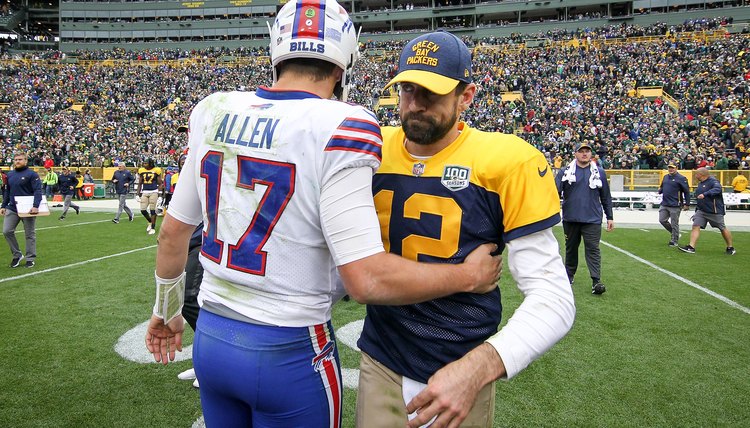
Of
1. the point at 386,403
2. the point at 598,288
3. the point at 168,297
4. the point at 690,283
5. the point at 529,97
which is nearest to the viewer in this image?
the point at 386,403

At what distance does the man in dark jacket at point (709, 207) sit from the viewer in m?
10.5

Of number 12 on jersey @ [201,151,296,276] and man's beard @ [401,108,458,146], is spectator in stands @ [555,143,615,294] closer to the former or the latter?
man's beard @ [401,108,458,146]

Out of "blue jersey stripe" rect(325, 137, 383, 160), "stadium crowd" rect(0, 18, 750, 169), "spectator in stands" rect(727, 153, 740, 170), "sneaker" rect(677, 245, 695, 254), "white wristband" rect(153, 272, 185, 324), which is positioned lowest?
"sneaker" rect(677, 245, 695, 254)

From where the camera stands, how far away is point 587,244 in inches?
Result: 282

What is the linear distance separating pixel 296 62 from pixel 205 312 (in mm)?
959

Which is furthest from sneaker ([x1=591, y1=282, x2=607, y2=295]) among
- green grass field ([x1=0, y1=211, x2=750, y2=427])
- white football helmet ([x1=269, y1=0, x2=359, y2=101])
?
white football helmet ([x1=269, y1=0, x2=359, y2=101])

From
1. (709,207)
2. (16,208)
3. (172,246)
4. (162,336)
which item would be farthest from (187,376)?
(709,207)

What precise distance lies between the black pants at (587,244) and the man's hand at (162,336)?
638cm

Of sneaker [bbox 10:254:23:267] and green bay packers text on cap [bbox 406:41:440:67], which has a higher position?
green bay packers text on cap [bbox 406:41:440:67]

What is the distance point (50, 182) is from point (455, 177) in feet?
76.3

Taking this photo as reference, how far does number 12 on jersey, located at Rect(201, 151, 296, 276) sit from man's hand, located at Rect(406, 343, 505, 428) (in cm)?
64

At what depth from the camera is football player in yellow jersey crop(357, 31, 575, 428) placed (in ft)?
5.31

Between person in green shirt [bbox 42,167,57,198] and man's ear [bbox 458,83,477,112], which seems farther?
person in green shirt [bbox 42,167,57,198]

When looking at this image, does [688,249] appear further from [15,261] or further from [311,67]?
[15,261]
